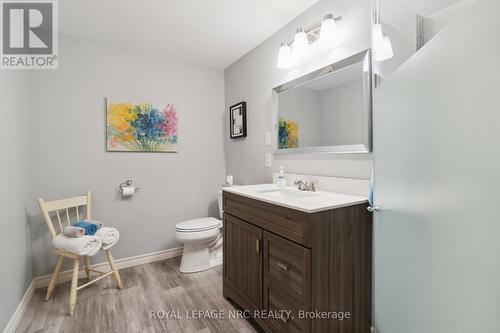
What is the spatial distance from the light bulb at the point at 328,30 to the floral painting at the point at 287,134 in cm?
65

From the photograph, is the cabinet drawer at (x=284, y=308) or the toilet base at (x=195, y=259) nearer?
the cabinet drawer at (x=284, y=308)

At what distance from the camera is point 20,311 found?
165 cm

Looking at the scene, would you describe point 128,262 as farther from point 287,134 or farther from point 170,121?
point 287,134

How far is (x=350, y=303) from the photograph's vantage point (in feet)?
4.03

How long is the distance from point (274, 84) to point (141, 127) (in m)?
1.45

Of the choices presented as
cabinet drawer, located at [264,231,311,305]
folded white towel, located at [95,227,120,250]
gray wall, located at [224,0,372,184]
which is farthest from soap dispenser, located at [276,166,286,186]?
folded white towel, located at [95,227,120,250]

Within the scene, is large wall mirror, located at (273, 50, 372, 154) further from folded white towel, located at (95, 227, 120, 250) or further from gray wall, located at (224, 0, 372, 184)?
folded white towel, located at (95, 227, 120, 250)

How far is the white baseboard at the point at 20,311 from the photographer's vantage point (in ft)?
4.84

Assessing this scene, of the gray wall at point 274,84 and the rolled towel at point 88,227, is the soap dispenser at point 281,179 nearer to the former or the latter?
the gray wall at point 274,84

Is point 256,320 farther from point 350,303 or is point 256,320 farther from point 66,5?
point 66,5

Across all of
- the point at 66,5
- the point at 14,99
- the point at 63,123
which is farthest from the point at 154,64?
the point at 14,99

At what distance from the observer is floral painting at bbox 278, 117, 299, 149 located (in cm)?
198

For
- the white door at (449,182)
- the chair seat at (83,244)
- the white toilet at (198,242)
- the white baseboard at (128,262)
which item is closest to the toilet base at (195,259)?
the white toilet at (198,242)

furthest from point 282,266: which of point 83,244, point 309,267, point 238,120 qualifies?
point 238,120
